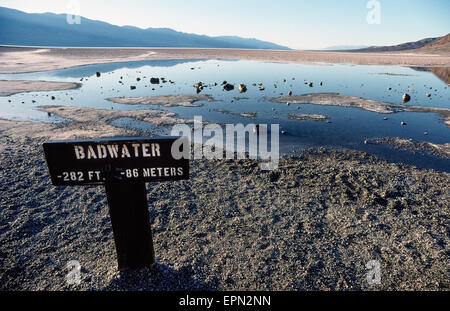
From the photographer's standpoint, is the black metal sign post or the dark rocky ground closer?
the black metal sign post

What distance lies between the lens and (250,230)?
6695mm

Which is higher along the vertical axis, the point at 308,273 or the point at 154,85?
the point at 154,85

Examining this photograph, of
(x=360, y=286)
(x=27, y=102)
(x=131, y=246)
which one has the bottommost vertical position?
(x=360, y=286)

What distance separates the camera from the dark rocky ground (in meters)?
5.34

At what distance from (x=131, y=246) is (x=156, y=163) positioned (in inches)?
70.5

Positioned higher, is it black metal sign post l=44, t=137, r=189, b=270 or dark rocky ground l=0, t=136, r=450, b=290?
black metal sign post l=44, t=137, r=189, b=270

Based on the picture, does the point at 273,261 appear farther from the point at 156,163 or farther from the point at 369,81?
the point at 369,81

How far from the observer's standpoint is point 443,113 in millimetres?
18062

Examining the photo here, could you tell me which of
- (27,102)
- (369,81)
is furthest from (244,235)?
(369,81)

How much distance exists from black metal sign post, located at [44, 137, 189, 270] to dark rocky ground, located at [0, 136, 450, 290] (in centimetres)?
173

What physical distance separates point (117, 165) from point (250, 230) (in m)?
3.62

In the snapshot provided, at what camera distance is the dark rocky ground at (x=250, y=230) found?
534 centimetres

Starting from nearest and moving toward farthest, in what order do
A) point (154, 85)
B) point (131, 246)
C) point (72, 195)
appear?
point (131, 246), point (72, 195), point (154, 85)

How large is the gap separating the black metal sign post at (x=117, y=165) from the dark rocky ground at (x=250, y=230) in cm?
173
